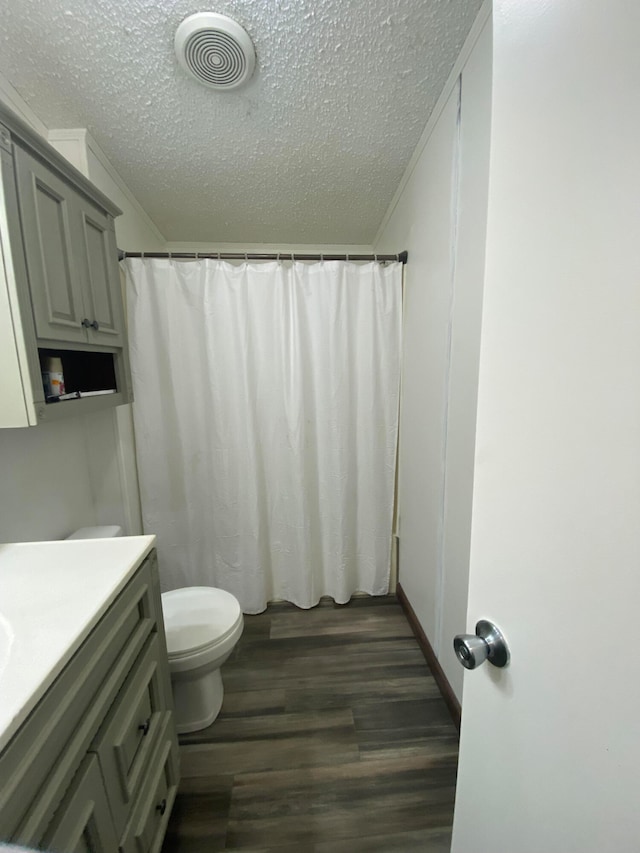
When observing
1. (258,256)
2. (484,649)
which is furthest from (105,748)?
(258,256)

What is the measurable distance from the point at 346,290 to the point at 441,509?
4.00 ft

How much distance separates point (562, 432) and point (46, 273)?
1332 mm

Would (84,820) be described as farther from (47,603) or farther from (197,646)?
(197,646)

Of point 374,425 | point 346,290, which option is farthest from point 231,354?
point 374,425

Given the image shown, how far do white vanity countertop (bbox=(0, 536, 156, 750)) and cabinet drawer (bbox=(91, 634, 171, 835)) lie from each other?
0.24 metres

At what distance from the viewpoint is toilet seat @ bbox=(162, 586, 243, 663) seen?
115cm

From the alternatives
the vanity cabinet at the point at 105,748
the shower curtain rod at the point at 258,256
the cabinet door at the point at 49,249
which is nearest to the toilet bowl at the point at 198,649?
the vanity cabinet at the point at 105,748

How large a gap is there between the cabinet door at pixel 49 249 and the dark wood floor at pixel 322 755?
1585mm

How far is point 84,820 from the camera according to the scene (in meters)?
0.58

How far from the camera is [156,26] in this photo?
951 mm

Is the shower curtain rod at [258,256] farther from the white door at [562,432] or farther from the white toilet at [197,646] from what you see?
the white toilet at [197,646]

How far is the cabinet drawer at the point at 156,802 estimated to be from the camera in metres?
0.75

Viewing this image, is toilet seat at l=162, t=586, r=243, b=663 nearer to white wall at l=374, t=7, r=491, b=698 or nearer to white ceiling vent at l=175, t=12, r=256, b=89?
white wall at l=374, t=7, r=491, b=698

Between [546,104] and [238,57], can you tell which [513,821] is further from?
[238,57]
